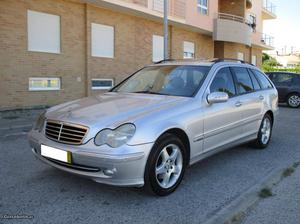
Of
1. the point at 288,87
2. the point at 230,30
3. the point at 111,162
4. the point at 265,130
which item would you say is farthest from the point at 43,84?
the point at 230,30

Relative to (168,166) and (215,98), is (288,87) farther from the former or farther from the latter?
(168,166)

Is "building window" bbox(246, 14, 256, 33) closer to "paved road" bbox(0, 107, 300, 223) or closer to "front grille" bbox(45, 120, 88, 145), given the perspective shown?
"paved road" bbox(0, 107, 300, 223)

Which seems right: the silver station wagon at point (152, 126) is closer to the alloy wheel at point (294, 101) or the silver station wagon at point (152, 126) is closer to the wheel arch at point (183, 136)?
the wheel arch at point (183, 136)

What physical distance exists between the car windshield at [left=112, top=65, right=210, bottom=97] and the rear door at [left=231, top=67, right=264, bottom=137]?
929 millimetres

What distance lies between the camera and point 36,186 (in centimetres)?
416

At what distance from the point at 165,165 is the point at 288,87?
13.6 m

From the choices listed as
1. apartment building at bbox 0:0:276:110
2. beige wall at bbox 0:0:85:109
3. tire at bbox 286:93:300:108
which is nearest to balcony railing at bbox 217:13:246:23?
apartment building at bbox 0:0:276:110

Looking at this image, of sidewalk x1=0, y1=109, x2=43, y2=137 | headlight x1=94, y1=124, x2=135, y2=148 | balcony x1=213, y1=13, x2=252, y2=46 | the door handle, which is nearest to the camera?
headlight x1=94, y1=124, x2=135, y2=148

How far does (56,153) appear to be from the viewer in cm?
375

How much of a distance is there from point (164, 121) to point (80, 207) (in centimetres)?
131

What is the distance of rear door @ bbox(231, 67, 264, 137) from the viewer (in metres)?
5.55

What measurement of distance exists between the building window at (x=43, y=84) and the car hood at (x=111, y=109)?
8122 millimetres

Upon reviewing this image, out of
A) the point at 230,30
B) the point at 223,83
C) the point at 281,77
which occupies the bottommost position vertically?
the point at 223,83

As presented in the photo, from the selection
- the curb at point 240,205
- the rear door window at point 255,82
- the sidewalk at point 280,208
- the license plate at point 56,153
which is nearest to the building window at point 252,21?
the rear door window at point 255,82
